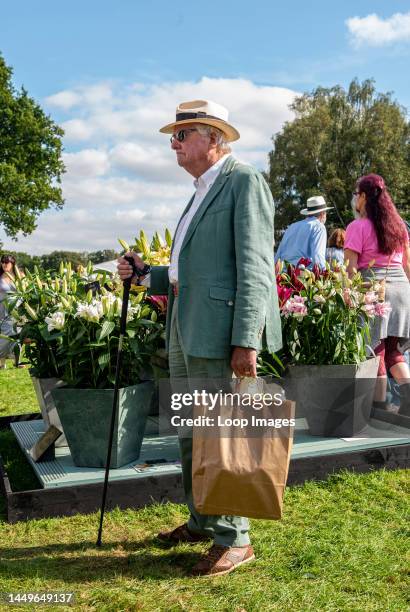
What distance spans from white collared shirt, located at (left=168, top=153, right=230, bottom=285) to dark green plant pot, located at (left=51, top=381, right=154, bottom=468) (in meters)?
0.98

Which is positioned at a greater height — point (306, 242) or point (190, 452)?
point (306, 242)

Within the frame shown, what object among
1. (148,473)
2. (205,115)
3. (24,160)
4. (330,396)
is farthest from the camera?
(24,160)

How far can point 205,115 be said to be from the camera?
2.97 metres

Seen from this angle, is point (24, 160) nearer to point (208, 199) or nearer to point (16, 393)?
point (16, 393)

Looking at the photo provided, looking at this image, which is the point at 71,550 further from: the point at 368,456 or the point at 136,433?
the point at 368,456

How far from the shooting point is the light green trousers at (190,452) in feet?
9.55

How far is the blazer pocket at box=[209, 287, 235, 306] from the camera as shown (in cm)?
285

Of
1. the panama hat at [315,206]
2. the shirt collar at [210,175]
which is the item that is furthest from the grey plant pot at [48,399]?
the panama hat at [315,206]

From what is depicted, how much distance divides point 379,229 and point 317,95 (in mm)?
34165

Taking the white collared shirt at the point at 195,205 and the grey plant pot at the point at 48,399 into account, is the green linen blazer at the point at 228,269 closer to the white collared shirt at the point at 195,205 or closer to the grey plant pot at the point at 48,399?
the white collared shirt at the point at 195,205

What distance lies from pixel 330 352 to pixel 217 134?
1.91 metres

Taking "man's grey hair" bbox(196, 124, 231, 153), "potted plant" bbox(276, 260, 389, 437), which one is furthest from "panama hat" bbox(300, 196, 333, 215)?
"man's grey hair" bbox(196, 124, 231, 153)

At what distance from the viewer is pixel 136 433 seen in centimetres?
402

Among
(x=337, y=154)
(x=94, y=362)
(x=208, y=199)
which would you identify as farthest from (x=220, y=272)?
(x=337, y=154)
